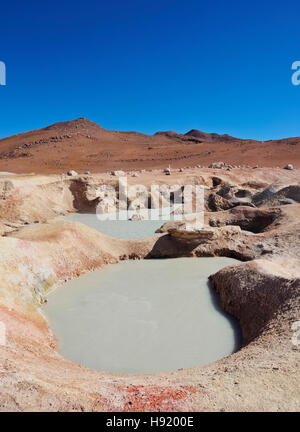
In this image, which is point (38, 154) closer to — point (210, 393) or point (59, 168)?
point (59, 168)

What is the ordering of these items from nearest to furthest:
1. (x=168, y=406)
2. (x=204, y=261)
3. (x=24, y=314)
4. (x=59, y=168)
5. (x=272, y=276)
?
(x=168, y=406), (x=24, y=314), (x=272, y=276), (x=204, y=261), (x=59, y=168)

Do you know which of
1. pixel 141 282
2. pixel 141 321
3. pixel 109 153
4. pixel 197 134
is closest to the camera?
pixel 141 321

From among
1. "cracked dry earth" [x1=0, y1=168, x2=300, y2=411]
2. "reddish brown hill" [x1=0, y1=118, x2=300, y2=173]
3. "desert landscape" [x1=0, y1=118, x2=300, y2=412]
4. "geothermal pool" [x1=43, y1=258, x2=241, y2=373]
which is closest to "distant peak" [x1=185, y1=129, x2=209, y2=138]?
"reddish brown hill" [x1=0, y1=118, x2=300, y2=173]

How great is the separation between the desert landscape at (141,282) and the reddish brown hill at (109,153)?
20387 mm

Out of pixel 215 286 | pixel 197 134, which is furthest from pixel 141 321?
pixel 197 134

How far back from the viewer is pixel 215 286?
7352 mm

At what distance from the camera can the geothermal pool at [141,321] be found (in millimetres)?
4684

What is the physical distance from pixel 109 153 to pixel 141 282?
44.2 m

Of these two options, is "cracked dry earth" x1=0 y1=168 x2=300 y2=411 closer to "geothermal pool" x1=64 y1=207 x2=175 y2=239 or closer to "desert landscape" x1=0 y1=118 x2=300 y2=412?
"desert landscape" x1=0 y1=118 x2=300 y2=412

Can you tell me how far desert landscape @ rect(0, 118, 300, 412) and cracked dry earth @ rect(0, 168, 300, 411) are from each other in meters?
0.02

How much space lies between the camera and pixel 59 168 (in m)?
38.8

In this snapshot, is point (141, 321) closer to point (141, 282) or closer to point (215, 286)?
point (141, 282)
